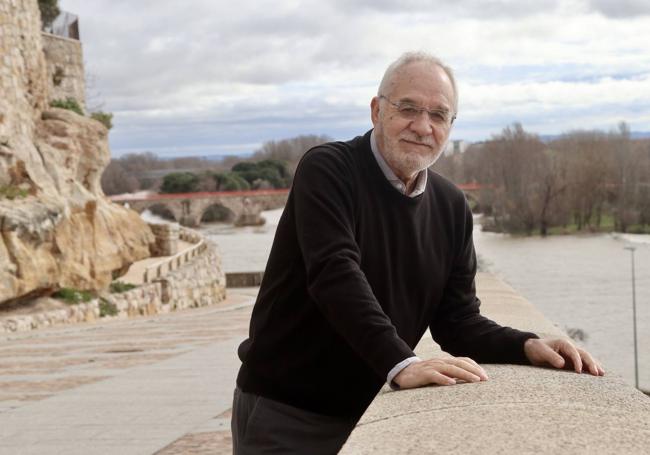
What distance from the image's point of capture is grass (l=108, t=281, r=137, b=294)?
1779 centimetres

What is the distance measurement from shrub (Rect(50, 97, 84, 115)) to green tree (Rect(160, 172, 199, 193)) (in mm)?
56028

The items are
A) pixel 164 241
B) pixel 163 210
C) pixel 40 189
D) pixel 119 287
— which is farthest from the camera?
pixel 163 210

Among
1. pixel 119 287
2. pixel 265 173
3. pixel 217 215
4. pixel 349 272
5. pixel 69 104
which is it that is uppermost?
pixel 69 104

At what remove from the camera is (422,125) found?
246 cm

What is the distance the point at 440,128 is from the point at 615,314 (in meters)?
28.0

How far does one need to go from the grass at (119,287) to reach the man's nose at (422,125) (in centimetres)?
1584

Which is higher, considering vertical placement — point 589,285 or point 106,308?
point 106,308

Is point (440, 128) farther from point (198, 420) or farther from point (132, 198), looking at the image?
point (132, 198)

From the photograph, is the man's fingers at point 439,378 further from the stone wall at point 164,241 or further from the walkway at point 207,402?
the stone wall at point 164,241

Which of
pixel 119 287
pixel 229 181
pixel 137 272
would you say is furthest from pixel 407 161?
pixel 229 181

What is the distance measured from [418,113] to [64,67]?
21170mm

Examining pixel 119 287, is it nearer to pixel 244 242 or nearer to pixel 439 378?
pixel 439 378

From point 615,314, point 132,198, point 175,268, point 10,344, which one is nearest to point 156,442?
point 10,344

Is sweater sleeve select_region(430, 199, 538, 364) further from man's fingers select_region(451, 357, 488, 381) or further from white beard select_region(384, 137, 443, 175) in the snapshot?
man's fingers select_region(451, 357, 488, 381)
